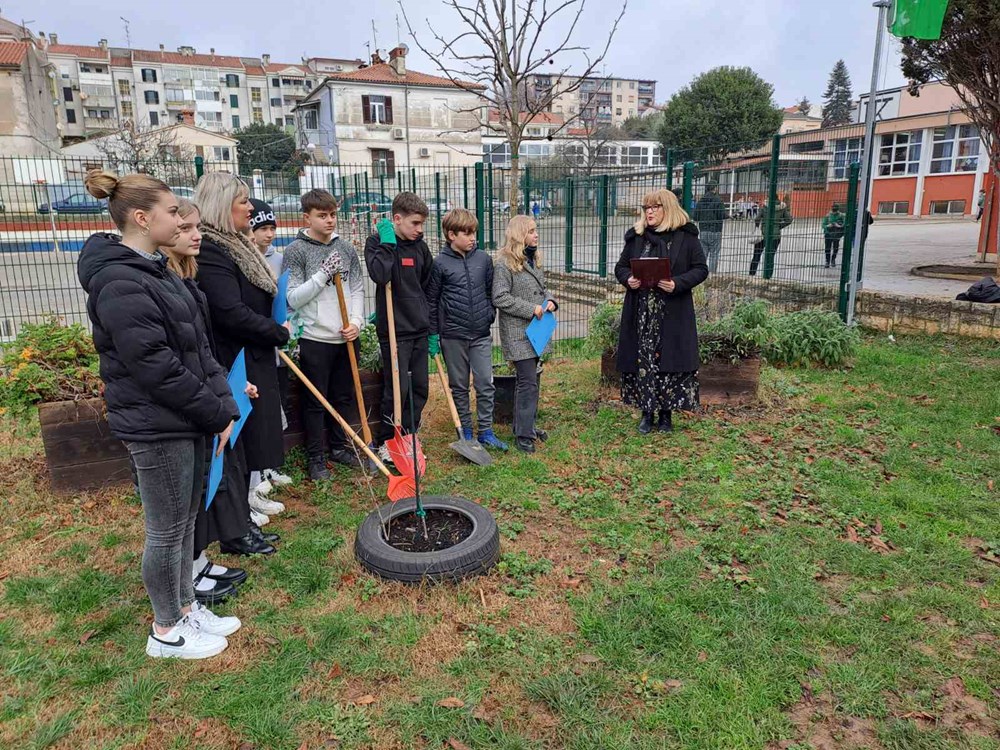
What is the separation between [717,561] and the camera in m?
3.50

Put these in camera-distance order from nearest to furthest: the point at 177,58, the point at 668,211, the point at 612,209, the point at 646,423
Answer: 1. the point at 668,211
2. the point at 646,423
3. the point at 612,209
4. the point at 177,58

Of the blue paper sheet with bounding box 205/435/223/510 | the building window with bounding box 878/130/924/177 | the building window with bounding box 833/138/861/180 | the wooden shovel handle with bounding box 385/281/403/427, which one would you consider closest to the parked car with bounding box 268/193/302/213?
the wooden shovel handle with bounding box 385/281/403/427

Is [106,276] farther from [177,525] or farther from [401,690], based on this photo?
[401,690]

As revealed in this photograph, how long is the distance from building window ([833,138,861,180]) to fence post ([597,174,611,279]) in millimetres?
3392

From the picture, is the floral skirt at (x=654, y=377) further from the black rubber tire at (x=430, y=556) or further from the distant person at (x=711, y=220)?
the distant person at (x=711, y=220)

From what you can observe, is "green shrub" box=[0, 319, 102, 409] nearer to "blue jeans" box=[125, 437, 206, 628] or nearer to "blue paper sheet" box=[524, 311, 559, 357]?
"blue jeans" box=[125, 437, 206, 628]

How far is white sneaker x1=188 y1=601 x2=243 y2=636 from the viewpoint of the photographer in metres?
2.86

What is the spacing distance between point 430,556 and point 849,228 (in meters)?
8.13

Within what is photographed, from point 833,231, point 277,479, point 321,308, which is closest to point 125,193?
point 321,308

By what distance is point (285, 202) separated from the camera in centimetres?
762

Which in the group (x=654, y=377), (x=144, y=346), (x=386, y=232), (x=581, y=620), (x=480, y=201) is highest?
(x=480, y=201)

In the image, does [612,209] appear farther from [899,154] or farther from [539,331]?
[899,154]

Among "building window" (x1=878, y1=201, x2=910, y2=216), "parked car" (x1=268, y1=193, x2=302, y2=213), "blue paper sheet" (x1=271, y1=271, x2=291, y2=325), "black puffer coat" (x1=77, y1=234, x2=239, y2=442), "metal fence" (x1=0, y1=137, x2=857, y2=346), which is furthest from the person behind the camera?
"building window" (x1=878, y1=201, x2=910, y2=216)

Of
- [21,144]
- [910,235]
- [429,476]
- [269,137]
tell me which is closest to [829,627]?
[429,476]
